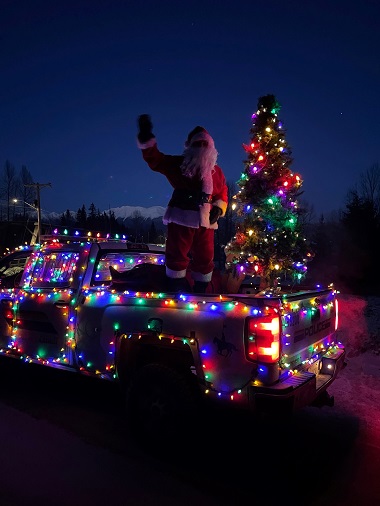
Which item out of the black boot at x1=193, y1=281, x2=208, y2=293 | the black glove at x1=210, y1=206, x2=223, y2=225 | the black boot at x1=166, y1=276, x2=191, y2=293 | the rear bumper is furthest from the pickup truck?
the black glove at x1=210, y1=206, x2=223, y2=225

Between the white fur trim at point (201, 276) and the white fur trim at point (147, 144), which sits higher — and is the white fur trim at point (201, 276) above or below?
below

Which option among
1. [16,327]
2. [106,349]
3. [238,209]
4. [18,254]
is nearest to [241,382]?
[106,349]

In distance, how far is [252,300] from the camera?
3.48 metres

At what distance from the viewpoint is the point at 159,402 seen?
3988mm

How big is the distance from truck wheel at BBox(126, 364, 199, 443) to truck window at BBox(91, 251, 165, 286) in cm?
133

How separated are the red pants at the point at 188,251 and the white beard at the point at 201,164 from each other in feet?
1.61

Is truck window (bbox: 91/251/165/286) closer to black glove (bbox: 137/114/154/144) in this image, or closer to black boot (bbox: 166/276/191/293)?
black boot (bbox: 166/276/191/293)

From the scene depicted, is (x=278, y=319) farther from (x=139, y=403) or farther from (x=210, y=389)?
(x=139, y=403)

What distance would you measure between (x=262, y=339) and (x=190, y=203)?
1827mm

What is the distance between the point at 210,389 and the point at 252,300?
0.82m

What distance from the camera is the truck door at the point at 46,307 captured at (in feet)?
16.2

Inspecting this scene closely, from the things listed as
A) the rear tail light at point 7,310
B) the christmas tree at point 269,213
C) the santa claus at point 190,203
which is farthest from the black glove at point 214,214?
the christmas tree at point 269,213

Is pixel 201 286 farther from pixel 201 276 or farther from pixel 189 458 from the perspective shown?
pixel 189 458

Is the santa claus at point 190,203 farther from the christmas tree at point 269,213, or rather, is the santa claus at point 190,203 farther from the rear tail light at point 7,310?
the christmas tree at point 269,213
